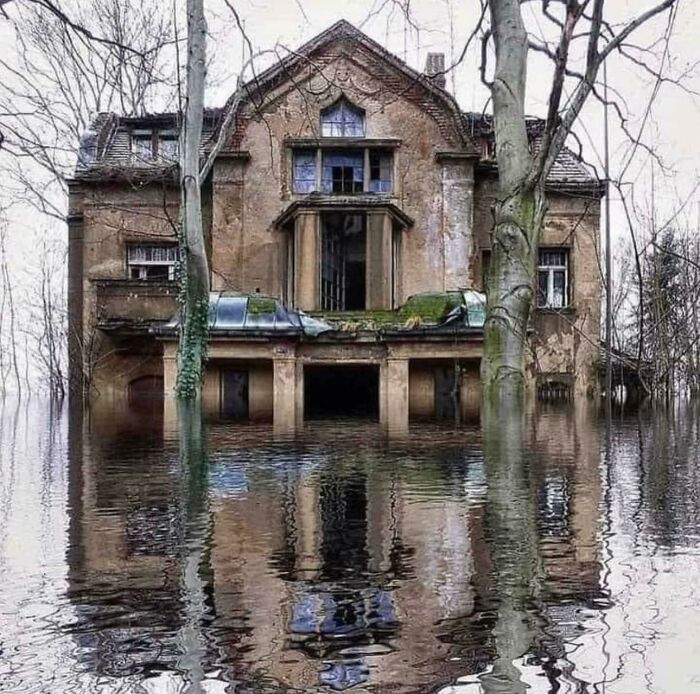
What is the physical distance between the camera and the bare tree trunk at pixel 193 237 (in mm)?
14180

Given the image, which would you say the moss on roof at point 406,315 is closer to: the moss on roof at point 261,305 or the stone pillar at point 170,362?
the moss on roof at point 261,305

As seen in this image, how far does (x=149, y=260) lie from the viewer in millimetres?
27859

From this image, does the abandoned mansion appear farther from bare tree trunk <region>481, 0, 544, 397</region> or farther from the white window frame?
bare tree trunk <region>481, 0, 544, 397</region>

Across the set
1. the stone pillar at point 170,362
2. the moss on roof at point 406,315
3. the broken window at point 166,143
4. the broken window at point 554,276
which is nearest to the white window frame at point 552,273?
the broken window at point 554,276

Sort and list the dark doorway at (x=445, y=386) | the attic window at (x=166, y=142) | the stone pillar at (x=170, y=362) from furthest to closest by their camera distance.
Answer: the attic window at (x=166, y=142)
the dark doorway at (x=445, y=386)
the stone pillar at (x=170, y=362)

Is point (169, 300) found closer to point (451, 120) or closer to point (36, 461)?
point (451, 120)

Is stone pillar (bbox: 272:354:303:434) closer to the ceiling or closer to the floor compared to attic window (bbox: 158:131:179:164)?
closer to the floor

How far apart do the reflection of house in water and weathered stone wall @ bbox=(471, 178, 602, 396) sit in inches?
812

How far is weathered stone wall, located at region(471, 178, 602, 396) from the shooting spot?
26.9 metres

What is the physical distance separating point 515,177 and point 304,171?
18984 mm

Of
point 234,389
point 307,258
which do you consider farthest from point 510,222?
point 307,258

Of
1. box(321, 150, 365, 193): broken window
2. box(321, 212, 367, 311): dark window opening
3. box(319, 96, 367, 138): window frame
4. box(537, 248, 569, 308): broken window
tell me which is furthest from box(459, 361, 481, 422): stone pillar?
box(319, 96, 367, 138): window frame

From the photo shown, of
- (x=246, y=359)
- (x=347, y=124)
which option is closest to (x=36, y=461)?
(x=246, y=359)

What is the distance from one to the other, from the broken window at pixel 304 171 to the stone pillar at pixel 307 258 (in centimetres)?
205
